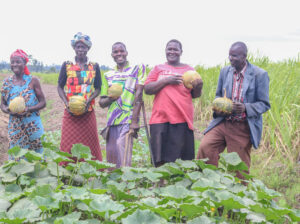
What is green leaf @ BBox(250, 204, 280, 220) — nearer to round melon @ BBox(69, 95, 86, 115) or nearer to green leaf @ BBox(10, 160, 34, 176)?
green leaf @ BBox(10, 160, 34, 176)

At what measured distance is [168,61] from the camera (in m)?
3.41

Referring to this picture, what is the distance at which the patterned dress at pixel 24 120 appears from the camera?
11.9 feet

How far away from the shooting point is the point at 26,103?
11.8ft

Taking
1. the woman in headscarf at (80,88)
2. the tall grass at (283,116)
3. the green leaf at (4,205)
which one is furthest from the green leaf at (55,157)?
the tall grass at (283,116)

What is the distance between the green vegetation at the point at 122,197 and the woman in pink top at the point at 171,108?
574mm

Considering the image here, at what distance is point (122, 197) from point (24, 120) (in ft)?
6.17

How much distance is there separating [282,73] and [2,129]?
6069 millimetres

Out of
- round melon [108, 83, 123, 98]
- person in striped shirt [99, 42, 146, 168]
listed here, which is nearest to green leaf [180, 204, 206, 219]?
person in striped shirt [99, 42, 146, 168]

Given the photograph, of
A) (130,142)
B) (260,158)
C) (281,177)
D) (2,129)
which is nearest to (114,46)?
(130,142)

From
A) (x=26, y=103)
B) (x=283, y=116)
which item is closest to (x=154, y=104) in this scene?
(x=26, y=103)

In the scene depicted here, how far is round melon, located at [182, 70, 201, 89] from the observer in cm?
316

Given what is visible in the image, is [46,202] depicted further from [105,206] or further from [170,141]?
[170,141]

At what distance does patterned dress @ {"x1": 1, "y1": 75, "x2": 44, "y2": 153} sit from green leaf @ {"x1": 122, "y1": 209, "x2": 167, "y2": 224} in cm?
227

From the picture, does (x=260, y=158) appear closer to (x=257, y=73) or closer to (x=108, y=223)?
(x=257, y=73)
